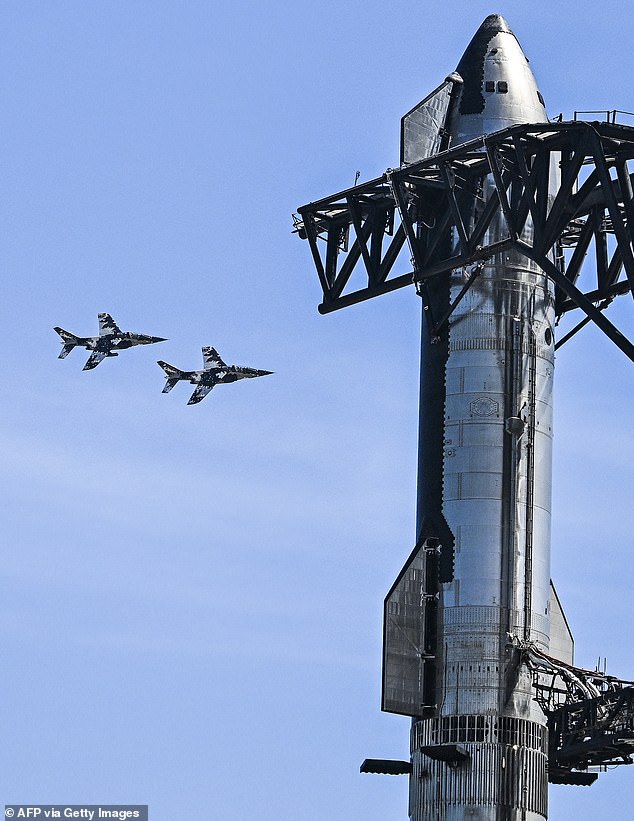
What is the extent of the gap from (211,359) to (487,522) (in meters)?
22.5

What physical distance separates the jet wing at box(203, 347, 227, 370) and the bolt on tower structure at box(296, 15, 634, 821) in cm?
1557

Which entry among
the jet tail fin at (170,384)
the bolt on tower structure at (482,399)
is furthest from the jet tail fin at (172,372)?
the bolt on tower structure at (482,399)

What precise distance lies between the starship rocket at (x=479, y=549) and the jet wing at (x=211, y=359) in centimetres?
1773

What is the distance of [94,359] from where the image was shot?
9400 centimetres

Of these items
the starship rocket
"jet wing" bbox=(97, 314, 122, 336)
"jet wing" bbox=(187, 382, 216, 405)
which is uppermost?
"jet wing" bbox=(97, 314, 122, 336)

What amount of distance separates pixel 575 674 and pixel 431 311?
40.1 feet

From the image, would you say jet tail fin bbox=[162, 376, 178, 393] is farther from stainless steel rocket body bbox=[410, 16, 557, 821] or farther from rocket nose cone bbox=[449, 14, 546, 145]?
rocket nose cone bbox=[449, 14, 546, 145]

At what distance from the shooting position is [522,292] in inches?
2933

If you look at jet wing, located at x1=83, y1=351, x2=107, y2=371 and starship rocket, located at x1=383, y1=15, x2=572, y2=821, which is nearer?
starship rocket, located at x1=383, y1=15, x2=572, y2=821

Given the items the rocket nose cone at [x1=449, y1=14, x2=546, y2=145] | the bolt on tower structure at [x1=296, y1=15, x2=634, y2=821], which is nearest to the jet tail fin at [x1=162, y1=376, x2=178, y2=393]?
the bolt on tower structure at [x1=296, y1=15, x2=634, y2=821]

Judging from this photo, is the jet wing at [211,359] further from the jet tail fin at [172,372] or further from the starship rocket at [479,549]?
the starship rocket at [479,549]

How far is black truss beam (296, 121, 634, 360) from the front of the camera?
222ft

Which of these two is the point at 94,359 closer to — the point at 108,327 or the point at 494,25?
the point at 108,327

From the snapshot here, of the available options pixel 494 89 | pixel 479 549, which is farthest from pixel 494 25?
pixel 479 549
